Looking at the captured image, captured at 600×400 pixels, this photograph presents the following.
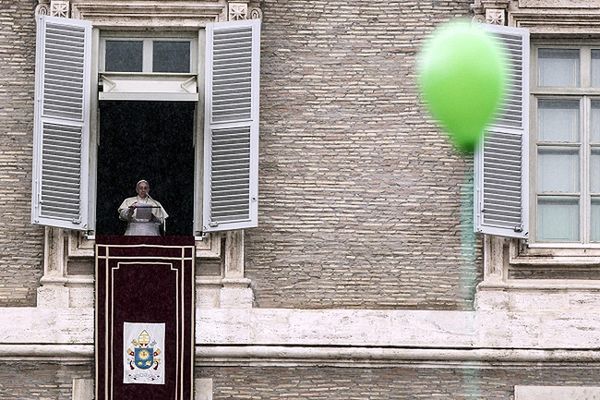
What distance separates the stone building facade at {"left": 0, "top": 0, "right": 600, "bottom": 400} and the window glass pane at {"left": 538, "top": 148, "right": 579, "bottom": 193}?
514 mm

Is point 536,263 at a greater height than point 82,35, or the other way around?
point 82,35

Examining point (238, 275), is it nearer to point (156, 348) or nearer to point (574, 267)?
point (156, 348)

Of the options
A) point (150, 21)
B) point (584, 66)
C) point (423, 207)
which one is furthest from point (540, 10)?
point (150, 21)

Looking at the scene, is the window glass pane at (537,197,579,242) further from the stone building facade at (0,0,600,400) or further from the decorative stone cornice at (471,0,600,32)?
the decorative stone cornice at (471,0,600,32)

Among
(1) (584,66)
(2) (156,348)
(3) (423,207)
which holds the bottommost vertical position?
(2) (156,348)

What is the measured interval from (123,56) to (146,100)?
1.90 ft

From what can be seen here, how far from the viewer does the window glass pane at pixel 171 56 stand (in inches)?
768

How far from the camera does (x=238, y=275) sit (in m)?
19.2

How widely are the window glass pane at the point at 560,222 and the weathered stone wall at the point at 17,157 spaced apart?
4.19m

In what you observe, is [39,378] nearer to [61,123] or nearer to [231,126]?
[61,123]

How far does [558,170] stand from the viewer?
19.6 meters

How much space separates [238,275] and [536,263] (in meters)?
2.46

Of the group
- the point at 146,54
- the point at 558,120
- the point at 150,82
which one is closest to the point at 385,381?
the point at 558,120

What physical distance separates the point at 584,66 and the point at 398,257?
2.26 meters
